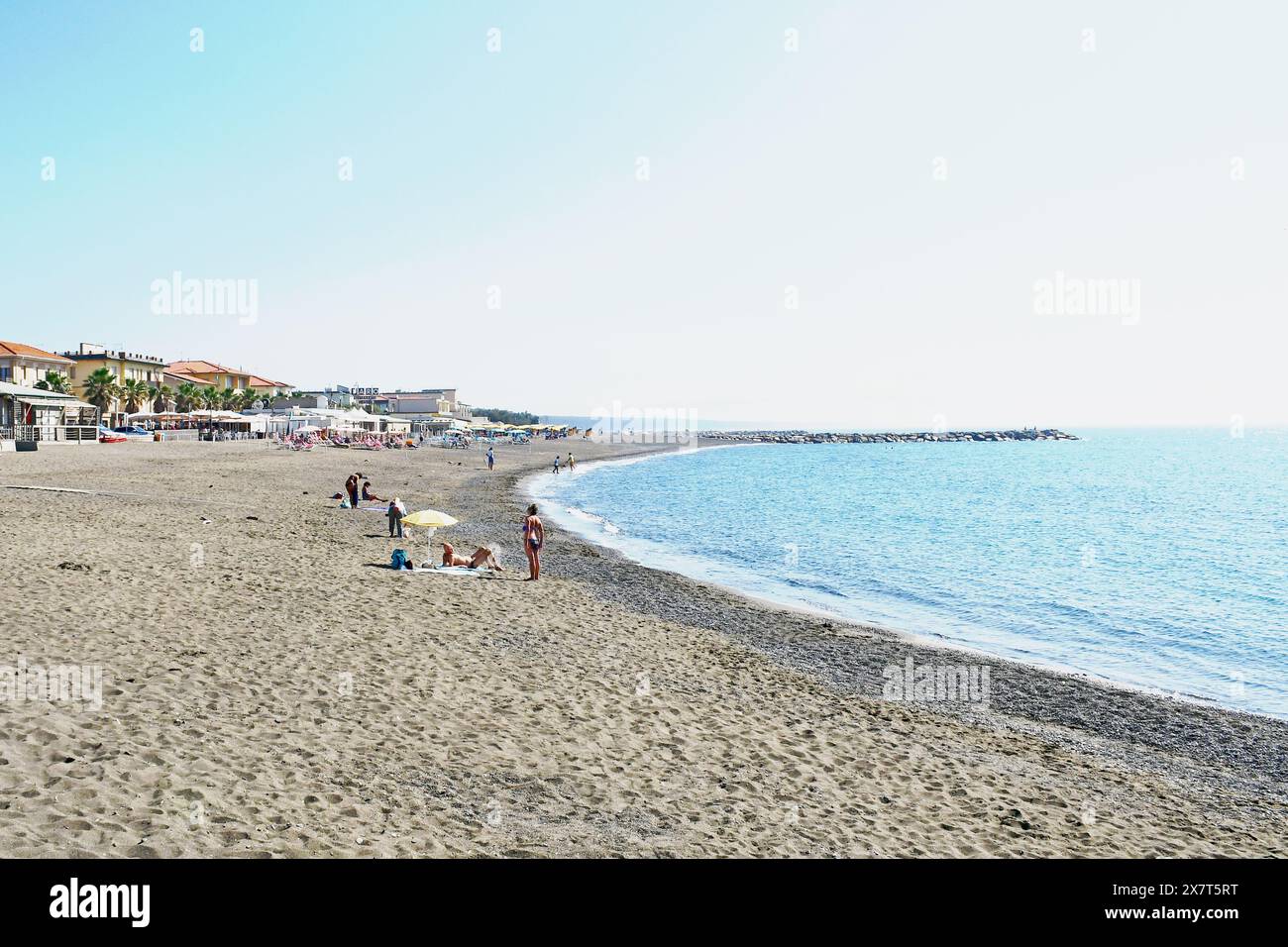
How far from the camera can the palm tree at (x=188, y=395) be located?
85000 millimetres

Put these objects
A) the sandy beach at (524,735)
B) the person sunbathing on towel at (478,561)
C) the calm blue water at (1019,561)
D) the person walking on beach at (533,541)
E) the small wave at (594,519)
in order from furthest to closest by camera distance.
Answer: the small wave at (594,519) < the person sunbathing on towel at (478,561) < the person walking on beach at (533,541) < the calm blue water at (1019,561) < the sandy beach at (524,735)

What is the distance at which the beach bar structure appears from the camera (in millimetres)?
45094

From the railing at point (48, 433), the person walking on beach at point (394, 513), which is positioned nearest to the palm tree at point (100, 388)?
the railing at point (48, 433)

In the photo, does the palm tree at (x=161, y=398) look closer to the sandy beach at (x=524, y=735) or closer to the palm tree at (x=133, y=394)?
the palm tree at (x=133, y=394)

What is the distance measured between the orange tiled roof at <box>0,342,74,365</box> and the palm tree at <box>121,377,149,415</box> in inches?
195

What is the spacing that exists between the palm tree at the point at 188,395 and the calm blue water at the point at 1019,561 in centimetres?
4608

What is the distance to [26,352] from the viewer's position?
68.2 metres

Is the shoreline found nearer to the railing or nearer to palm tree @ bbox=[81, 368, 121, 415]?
the railing

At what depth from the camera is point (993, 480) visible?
3199 inches

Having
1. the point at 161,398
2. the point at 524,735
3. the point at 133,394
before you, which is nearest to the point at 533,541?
the point at 524,735

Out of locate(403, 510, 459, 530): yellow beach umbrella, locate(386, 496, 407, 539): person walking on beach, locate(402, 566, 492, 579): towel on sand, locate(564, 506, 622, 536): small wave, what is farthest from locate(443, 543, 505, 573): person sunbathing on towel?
locate(564, 506, 622, 536): small wave

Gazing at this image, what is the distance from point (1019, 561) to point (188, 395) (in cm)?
8448
